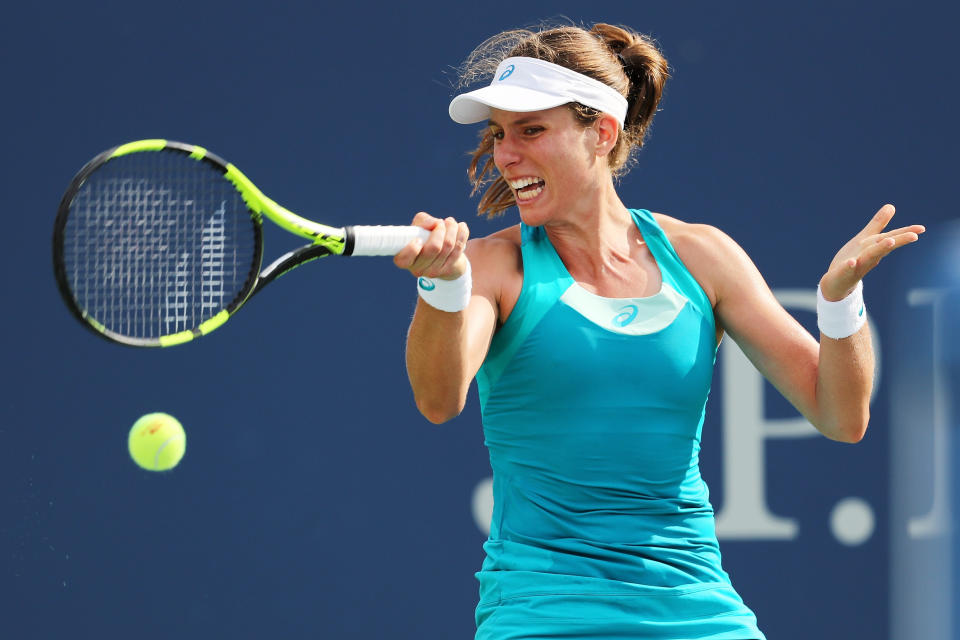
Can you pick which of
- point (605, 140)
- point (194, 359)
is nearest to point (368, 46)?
point (194, 359)

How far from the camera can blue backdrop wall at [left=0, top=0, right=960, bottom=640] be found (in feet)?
10.6

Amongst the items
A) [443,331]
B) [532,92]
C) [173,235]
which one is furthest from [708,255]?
[173,235]

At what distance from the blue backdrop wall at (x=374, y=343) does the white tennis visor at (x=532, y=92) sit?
112 cm

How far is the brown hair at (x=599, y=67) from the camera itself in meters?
2.24

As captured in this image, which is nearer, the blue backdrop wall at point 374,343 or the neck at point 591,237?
the neck at point 591,237

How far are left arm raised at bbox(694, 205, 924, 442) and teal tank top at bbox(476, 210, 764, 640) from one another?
0.13 meters

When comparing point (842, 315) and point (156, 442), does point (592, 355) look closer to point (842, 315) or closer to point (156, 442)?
point (842, 315)

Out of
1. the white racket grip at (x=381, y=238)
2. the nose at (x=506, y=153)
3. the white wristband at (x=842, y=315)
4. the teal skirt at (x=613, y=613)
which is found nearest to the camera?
the white racket grip at (x=381, y=238)

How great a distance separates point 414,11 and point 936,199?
159cm

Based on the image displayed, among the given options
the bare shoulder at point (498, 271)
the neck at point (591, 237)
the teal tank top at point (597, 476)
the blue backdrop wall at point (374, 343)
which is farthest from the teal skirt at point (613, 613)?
the blue backdrop wall at point (374, 343)

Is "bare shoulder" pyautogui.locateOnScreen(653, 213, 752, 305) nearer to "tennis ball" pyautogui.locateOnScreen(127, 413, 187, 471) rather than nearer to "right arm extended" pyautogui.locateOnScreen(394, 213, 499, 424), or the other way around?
"right arm extended" pyautogui.locateOnScreen(394, 213, 499, 424)

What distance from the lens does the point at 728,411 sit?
3479 mm

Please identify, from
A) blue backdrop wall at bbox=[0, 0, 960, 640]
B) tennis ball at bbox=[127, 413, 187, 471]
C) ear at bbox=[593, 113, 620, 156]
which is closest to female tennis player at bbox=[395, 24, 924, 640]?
ear at bbox=[593, 113, 620, 156]

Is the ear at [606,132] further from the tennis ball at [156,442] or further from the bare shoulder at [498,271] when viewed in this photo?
the tennis ball at [156,442]
